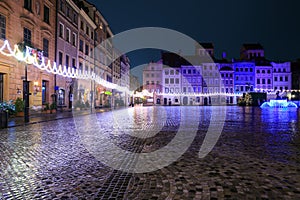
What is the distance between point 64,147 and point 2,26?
15673mm

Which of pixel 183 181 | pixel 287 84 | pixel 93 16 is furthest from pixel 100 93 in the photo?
pixel 287 84

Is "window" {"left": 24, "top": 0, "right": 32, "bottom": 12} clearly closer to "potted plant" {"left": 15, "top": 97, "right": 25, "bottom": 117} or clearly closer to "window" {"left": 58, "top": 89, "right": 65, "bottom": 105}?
"potted plant" {"left": 15, "top": 97, "right": 25, "bottom": 117}

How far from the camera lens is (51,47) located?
29.3 meters

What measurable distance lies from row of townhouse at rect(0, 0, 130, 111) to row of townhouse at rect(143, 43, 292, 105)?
42.3 metres

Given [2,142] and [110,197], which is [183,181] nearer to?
[110,197]

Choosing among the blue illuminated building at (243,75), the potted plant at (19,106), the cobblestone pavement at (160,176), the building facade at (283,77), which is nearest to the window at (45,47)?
the potted plant at (19,106)

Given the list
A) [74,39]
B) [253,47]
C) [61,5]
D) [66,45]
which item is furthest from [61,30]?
[253,47]

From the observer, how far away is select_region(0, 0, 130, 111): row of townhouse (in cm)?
2087

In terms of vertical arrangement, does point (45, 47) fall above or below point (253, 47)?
below

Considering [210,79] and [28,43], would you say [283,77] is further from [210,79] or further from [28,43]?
[28,43]

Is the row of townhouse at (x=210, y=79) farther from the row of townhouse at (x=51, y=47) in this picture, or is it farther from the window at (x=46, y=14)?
the window at (x=46, y=14)

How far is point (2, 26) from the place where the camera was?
20297 millimetres

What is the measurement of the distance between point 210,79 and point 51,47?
70731 millimetres

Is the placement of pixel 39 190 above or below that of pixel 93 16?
below
